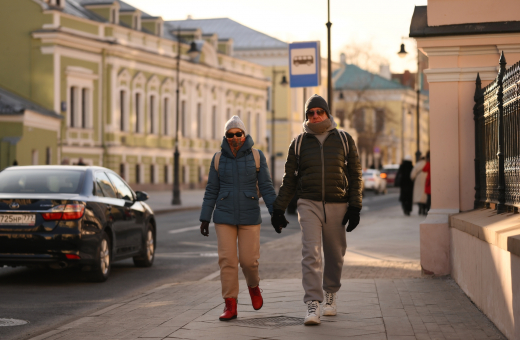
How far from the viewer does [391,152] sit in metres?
119

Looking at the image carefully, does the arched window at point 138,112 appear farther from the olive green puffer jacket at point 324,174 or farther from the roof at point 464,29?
the olive green puffer jacket at point 324,174

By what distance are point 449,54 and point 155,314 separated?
5.29 metres

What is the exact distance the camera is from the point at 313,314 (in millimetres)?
7801

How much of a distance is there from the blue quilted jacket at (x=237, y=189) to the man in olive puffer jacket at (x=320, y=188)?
1.06 feet

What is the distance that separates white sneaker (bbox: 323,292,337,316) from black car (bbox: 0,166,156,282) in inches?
178

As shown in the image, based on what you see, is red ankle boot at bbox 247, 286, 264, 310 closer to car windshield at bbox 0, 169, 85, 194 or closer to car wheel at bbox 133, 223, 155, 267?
car windshield at bbox 0, 169, 85, 194

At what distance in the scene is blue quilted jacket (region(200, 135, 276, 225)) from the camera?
8.36 metres

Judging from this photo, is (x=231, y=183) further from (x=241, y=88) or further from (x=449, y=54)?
(x=241, y=88)

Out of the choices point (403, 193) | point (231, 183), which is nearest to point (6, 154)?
point (403, 193)

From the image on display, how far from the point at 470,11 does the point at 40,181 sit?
615cm

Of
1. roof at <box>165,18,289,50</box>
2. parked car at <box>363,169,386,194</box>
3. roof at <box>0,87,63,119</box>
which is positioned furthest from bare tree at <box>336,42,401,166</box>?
roof at <box>0,87,63,119</box>

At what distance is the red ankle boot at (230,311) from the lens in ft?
26.9

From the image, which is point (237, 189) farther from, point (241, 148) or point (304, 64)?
point (304, 64)

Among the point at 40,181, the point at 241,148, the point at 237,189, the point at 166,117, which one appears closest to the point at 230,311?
the point at 237,189
